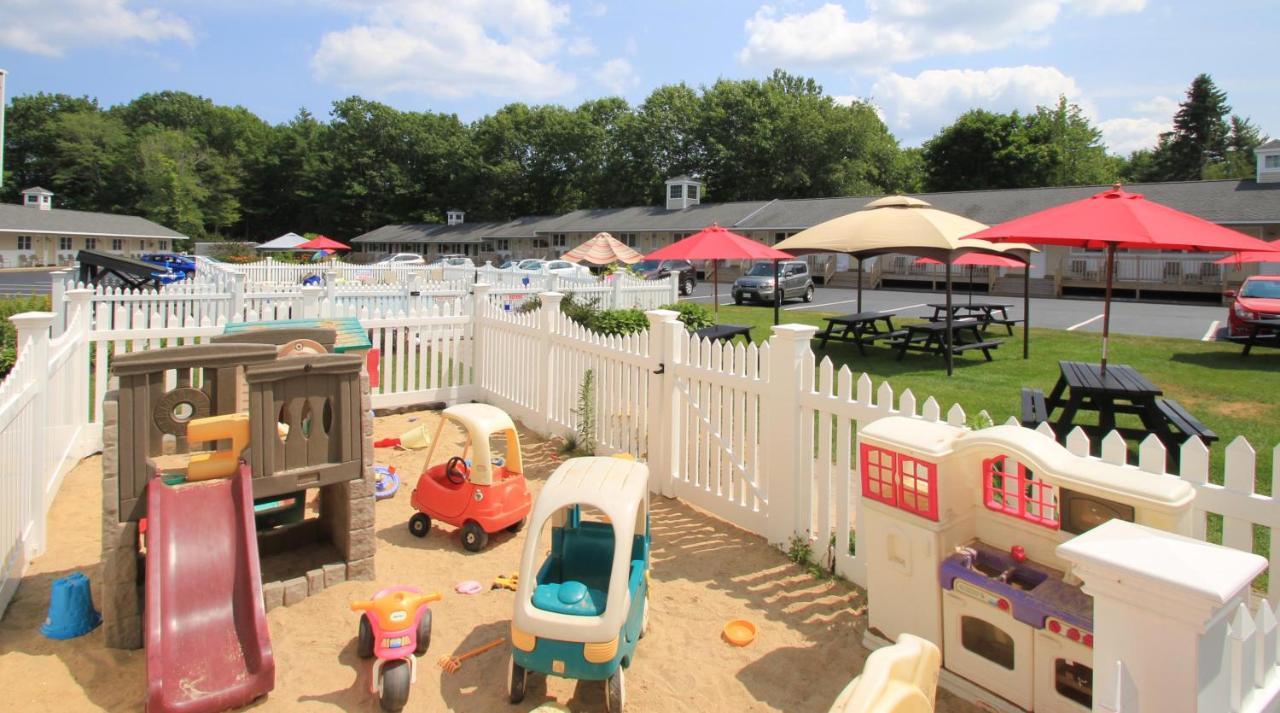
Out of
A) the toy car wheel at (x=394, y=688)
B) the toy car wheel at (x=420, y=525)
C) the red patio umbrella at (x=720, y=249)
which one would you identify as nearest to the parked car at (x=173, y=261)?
the red patio umbrella at (x=720, y=249)

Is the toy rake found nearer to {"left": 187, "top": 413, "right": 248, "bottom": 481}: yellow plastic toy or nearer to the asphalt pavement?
{"left": 187, "top": 413, "right": 248, "bottom": 481}: yellow plastic toy

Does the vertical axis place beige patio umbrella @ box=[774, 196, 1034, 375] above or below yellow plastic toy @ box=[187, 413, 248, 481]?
above

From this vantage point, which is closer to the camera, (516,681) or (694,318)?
(516,681)

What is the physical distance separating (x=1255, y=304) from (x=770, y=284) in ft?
42.1

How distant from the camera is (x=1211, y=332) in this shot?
17.1 m

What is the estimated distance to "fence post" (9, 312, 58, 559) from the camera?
15.8 feet

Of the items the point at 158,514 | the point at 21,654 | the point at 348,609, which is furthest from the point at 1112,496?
Result: the point at 21,654

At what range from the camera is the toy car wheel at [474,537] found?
16.8ft

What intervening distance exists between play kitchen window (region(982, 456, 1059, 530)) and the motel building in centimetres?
5552

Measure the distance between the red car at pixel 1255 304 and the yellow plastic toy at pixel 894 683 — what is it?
1523cm

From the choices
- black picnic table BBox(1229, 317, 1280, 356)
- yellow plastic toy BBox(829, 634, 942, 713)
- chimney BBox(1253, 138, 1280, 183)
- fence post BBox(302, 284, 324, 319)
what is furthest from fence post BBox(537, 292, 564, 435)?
chimney BBox(1253, 138, 1280, 183)

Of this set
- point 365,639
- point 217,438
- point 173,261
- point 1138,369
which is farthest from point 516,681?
point 173,261

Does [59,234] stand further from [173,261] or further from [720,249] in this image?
[720,249]

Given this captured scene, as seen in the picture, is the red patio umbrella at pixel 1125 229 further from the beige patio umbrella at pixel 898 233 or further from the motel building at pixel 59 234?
the motel building at pixel 59 234
